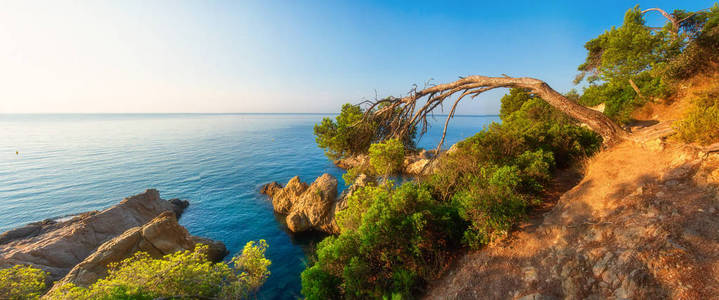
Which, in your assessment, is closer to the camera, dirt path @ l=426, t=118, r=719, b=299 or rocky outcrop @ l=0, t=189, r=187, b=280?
dirt path @ l=426, t=118, r=719, b=299

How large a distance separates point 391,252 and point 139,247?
55.2 ft

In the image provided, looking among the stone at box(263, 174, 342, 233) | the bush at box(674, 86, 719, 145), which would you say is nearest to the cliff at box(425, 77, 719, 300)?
the bush at box(674, 86, 719, 145)

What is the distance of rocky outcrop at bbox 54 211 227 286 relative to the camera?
12086mm

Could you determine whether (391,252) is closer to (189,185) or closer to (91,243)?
(91,243)

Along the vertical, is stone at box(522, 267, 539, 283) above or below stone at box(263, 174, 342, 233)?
above

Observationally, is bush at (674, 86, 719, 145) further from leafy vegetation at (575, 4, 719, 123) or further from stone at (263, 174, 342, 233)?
stone at (263, 174, 342, 233)

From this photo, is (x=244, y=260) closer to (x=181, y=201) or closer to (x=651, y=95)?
(x=181, y=201)

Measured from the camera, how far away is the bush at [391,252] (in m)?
7.31

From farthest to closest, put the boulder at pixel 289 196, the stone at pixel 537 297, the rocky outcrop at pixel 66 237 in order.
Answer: the boulder at pixel 289 196 < the rocky outcrop at pixel 66 237 < the stone at pixel 537 297

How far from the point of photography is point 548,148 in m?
11.1

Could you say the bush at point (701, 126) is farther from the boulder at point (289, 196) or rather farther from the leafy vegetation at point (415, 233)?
the boulder at point (289, 196)

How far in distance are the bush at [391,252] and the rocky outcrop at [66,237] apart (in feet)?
54.8

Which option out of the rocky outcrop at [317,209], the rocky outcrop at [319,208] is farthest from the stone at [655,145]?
the rocky outcrop at [317,209]

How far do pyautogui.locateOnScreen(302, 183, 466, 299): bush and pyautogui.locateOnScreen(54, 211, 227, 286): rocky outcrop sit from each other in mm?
13209
